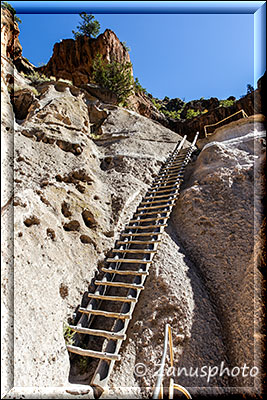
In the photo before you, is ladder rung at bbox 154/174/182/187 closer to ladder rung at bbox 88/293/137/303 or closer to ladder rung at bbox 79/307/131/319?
ladder rung at bbox 88/293/137/303

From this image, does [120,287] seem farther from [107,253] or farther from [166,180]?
[166,180]

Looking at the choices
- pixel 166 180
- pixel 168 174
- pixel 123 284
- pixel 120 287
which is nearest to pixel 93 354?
pixel 123 284

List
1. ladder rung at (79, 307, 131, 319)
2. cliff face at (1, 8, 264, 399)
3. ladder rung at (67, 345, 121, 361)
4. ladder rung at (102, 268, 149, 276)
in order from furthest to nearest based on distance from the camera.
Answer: ladder rung at (102, 268, 149, 276) < ladder rung at (79, 307, 131, 319) < ladder rung at (67, 345, 121, 361) < cliff face at (1, 8, 264, 399)

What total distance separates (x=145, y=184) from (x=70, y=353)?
5.05m

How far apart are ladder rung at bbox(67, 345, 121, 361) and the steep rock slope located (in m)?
1.72

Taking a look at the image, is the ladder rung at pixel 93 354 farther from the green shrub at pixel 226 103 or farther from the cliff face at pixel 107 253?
the green shrub at pixel 226 103

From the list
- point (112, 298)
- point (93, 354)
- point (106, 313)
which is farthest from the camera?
point (112, 298)

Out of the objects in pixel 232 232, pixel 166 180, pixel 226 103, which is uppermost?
pixel 226 103

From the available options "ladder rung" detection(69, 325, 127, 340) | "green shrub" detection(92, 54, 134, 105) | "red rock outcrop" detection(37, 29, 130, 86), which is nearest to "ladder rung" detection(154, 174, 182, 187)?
"ladder rung" detection(69, 325, 127, 340)

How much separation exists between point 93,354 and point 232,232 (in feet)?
11.2

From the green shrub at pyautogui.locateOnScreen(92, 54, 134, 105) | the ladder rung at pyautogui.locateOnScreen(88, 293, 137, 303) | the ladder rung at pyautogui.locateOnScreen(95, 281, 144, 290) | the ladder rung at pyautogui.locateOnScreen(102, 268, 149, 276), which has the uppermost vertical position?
the green shrub at pyautogui.locateOnScreen(92, 54, 134, 105)

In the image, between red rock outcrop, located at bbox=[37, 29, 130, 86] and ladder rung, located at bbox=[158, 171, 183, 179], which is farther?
red rock outcrop, located at bbox=[37, 29, 130, 86]

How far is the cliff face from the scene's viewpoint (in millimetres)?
3107

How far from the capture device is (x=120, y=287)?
464 centimetres
